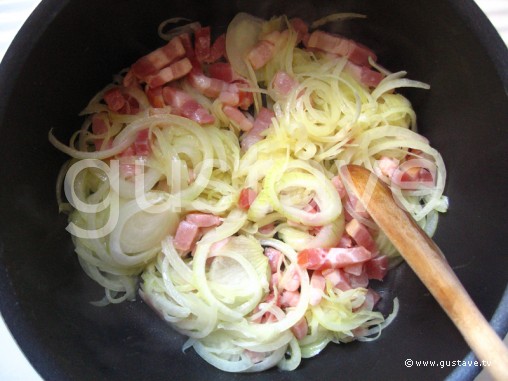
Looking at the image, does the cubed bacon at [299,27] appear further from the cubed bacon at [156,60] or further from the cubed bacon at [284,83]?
the cubed bacon at [156,60]

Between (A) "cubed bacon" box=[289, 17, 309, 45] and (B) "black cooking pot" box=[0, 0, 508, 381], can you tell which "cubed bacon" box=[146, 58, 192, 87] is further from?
(A) "cubed bacon" box=[289, 17, 309, 45]

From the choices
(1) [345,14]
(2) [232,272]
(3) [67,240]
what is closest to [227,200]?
(2) [232,272]

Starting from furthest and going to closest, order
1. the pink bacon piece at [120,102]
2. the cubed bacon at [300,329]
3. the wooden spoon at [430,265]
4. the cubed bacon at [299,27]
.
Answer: the cubed bacon at [299,27] → the pink bacon piece at [120,102] → the cubed bacon at [300,329] → the wooden spoon at [430,265]

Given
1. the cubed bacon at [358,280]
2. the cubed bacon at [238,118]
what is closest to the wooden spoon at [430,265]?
the cubed bacon at [358,280]

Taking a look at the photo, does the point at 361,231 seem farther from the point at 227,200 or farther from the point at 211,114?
the point at 211,114

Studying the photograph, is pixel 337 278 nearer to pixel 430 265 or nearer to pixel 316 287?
pixel 316 287

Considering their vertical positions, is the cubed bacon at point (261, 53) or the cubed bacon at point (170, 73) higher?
the cubed bacon at point (261, 53)
